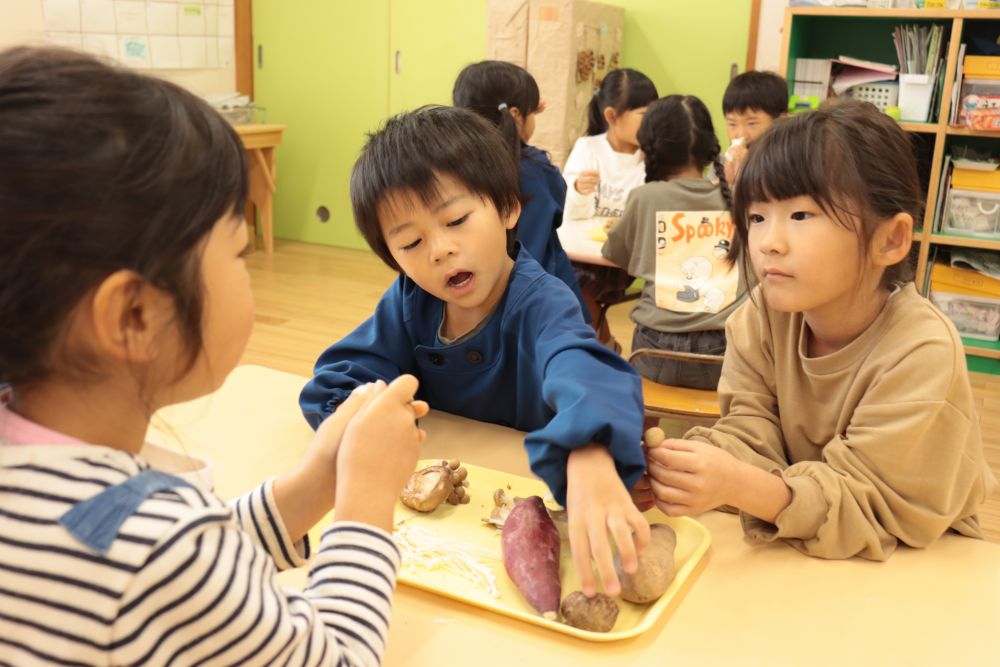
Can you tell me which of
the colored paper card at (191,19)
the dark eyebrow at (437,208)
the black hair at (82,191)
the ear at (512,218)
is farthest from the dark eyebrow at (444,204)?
the colored paper card at (191,19)

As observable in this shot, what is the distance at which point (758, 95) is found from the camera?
3639 millimetres

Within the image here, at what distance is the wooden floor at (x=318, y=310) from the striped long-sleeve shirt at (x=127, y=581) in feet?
7.89

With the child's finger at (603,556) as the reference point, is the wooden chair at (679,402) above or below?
below

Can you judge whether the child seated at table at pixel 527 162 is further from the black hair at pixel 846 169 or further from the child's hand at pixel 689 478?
the child's hand at pixel 689 478

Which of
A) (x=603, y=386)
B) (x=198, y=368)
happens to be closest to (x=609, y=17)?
(x=603, y=386)

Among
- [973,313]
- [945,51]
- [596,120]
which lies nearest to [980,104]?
[945,51]

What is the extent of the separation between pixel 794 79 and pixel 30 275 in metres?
4.03

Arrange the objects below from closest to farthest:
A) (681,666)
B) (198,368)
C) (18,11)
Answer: (198,368), (681,666), (18,11)

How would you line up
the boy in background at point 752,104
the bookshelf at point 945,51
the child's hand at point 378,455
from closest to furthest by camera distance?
the child's hand at point 378,455 < the boy in background at point 752,104 < the bookshelf at point 945,51

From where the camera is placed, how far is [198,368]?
2.20ft

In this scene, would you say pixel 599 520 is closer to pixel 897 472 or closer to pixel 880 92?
pixel 897 472

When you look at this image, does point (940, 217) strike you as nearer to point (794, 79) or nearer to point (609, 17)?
point (794, 79)

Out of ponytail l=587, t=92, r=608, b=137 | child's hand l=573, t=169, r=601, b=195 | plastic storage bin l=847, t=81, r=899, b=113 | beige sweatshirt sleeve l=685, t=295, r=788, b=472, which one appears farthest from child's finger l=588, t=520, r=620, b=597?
plastic storage bin l=847, t=81, r=899, b=113

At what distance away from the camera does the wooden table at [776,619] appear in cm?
86
